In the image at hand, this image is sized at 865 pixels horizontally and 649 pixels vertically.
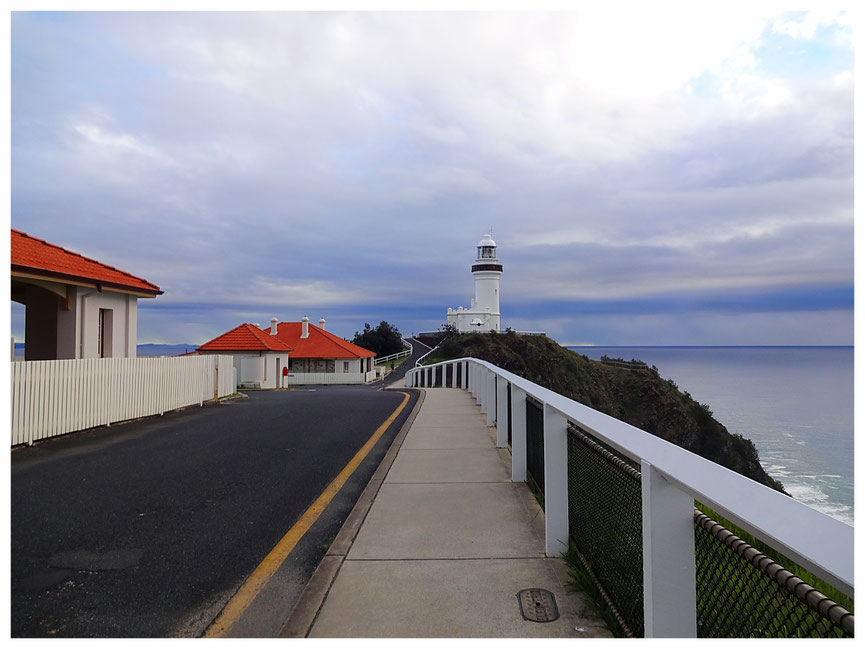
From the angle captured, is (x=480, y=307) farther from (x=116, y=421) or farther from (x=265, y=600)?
(x=265, y=600)

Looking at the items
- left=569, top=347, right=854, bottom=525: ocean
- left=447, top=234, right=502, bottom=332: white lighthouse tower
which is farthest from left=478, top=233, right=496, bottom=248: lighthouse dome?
left=569, top=347, right=854, bottom=525: ocean

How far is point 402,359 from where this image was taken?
65.8 m

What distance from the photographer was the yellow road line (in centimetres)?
339

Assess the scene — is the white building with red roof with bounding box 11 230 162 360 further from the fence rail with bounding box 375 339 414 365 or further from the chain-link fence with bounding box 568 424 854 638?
the fence rail with bounding box 375 339 414 365

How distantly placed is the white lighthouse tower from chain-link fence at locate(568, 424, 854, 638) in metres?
75.1

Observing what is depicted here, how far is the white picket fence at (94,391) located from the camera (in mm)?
8984

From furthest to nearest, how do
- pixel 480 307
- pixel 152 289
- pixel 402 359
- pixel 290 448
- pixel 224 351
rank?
pixel 480 307 → pixel 402 359 → pixel 224 351 → pixel 152 289 → pixel 290 448

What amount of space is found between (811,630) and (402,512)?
149 inches

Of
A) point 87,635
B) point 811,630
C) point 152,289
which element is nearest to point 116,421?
point 152,289

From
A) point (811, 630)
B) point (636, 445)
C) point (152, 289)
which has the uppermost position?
point (152, 289)

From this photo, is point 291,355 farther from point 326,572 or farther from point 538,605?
point 538,605

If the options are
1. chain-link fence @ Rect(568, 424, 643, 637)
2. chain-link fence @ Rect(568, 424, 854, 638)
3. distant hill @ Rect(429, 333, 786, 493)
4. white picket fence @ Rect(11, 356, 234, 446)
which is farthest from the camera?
distant hill @ Rect(429, 333, 786, 493)

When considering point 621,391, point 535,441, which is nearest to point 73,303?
point 535,441

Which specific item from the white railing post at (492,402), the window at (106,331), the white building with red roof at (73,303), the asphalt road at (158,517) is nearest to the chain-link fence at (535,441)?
the asphalt road at (158,517)
